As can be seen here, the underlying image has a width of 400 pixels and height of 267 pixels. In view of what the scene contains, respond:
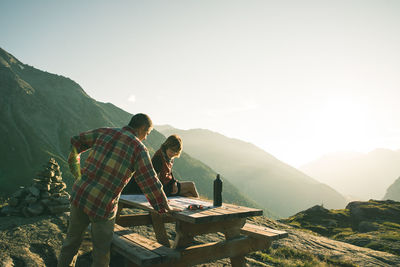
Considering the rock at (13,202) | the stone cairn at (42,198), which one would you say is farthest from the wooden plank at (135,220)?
the rock at (13,202)

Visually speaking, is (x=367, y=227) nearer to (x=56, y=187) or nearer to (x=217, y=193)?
(x=217, y=193)

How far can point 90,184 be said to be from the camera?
290cm

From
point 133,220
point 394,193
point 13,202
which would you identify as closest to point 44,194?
point 13,202

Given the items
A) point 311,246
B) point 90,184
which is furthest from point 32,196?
point 311,246

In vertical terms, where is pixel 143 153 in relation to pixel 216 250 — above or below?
above

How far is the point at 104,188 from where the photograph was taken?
9.45 feet

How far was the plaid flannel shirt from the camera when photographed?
9.41 feet

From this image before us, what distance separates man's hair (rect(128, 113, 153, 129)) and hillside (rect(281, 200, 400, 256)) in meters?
11.1

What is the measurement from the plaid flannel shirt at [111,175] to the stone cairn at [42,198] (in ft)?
13.1

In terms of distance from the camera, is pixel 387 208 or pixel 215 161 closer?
pixel 387 208

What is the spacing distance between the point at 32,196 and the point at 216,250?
5.37 metres

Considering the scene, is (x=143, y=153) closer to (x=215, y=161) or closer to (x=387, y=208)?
(x=387, y=208)

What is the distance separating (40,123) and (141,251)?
276 ft

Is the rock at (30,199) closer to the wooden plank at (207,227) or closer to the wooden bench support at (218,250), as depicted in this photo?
the wooden plank at (207,227)
